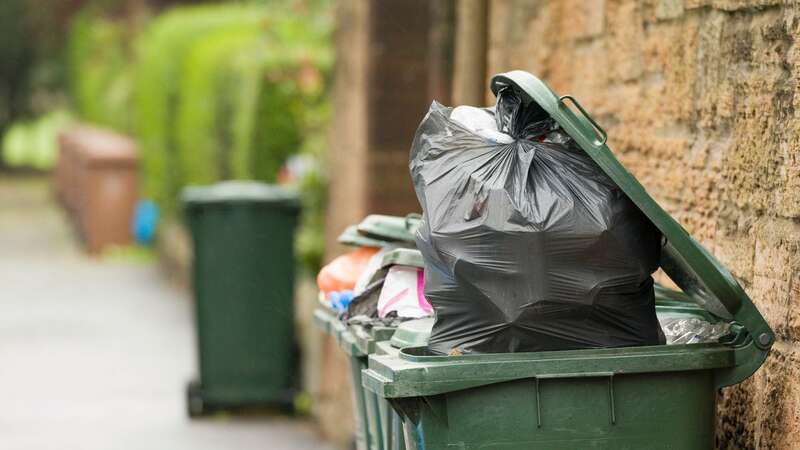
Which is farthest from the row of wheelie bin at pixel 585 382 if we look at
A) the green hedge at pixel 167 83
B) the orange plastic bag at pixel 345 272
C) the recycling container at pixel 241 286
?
the green hedge at pixel 167 83

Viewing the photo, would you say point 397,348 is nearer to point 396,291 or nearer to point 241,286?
point 396,291

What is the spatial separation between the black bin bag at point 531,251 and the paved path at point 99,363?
5.21 meters

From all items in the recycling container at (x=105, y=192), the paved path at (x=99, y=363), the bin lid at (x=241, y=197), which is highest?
the bin lid at (x=241, y=197)

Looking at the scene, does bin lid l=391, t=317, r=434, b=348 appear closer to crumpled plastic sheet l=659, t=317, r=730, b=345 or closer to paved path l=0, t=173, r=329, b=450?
crumpled plastic sheet l=659, t=317, r=730, b=345

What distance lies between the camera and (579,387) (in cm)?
312

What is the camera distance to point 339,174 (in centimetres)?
885

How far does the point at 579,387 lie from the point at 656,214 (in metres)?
0.42

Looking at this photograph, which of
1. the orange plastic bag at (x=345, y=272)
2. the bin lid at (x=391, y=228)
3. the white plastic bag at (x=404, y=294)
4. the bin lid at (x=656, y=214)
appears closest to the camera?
the bin lid at (x=656, y=214)

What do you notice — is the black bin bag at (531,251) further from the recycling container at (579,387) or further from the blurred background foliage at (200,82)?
the blurred background foliage at (200,82)

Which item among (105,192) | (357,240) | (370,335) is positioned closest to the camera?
(370,335)

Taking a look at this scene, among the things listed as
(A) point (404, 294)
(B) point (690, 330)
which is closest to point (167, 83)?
(A) point (404, 294)

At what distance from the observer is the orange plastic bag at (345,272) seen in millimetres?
4215

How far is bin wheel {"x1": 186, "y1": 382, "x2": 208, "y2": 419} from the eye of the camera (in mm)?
8930

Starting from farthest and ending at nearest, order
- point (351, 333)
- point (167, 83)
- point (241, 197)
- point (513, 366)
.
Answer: point (167, 83) < point (241, 197) < point (351, 333) < point (513, 366)
